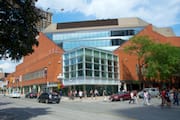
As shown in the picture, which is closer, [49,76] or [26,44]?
[26,44]

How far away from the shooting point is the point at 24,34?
16.9 meters

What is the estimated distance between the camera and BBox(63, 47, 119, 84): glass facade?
55.3m

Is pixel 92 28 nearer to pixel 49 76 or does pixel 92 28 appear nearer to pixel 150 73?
pixel 49 76

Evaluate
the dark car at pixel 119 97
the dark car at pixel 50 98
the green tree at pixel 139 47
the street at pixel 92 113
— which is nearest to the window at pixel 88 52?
the green tree at pixel 139 47

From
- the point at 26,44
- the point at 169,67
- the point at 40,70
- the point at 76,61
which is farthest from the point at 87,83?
the point at 26,44

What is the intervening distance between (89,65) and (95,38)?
2622cm

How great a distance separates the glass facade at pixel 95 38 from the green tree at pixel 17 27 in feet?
202

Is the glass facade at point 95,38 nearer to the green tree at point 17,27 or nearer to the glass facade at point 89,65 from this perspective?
the glass facade at point 89,65

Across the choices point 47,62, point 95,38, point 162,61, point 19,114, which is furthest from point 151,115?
point 95,38

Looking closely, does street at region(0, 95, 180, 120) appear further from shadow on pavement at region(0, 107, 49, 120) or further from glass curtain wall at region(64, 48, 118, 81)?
glass curtain wall at region(64, 48, 118, 81)

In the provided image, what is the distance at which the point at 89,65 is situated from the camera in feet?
184

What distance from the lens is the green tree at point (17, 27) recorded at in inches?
629

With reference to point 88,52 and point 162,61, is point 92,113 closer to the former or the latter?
point 88,52

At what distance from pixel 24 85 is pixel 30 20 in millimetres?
84352
